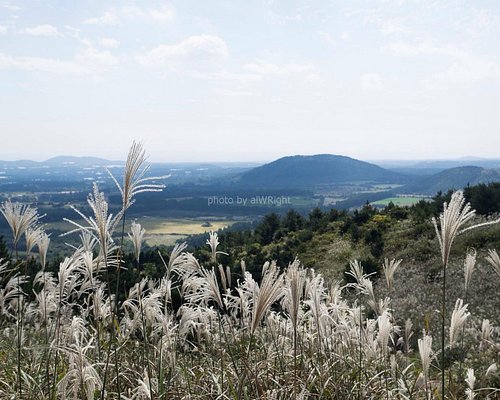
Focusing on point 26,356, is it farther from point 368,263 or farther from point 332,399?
point 368,263

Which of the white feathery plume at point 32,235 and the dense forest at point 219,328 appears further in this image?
the white feathery plume at point 32,235

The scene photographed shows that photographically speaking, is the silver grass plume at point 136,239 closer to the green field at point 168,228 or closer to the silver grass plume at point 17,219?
the silver grass plume at point 17,219

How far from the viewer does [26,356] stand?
4512mm

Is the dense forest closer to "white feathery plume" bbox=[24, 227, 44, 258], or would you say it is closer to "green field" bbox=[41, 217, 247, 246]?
"white feathery plume" bbox=[24, 227, 44, 258]

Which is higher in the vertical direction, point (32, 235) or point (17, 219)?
point (17, 219)

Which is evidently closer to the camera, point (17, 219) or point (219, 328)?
point (17, 219)

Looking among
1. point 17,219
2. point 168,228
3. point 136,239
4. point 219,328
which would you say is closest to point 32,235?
point 17,219

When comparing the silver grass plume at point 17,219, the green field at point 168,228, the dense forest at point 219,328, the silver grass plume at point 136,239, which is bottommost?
the green field at point 168,228

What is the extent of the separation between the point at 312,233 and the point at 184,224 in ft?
401

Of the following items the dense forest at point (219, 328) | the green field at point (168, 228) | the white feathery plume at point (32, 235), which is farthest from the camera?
the green field at point (168, 228)

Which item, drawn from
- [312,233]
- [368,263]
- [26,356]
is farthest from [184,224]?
[26,356]

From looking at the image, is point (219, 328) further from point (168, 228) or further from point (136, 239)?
point (168, 228)

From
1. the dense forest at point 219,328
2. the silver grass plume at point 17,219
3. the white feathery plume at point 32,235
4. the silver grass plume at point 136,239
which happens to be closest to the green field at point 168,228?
the dense forest at point 219,328

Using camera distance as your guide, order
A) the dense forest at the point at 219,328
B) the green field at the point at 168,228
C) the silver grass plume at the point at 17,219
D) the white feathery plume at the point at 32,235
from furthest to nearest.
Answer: the green field at the point at 168,228, the white feathery plume at the point at 32,235, the silver grass plume at the point at 17,219, the dense forest at the point at 219,328
